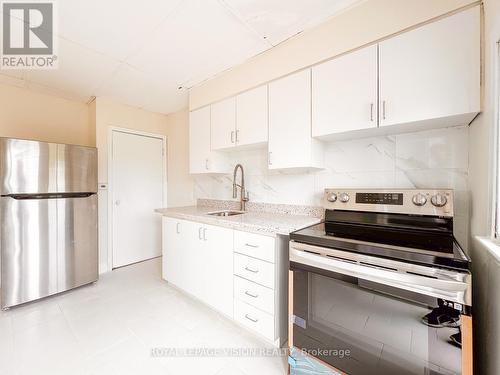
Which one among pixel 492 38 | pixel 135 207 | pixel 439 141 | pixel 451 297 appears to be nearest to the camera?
pixel 451 297

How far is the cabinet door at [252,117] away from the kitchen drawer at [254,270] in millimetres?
1016

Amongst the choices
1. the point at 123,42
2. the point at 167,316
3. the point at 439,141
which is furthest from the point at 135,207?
Answer: the point at 439,141

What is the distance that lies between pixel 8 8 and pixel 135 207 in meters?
2.31

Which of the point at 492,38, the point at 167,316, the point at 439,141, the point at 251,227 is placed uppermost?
the point at 492,38

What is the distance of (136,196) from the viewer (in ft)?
10.5

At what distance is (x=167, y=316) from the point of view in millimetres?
1928

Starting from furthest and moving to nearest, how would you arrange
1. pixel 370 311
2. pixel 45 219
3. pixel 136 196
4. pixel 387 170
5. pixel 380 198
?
pixel 136 196, pixel 45 219, pixel 387 170, pixel 380 198, pixel 370 311

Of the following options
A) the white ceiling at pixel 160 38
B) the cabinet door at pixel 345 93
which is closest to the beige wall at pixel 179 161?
the white ceiling at pixel 160 38

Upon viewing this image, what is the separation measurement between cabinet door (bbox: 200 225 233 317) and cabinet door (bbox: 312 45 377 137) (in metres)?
1.10

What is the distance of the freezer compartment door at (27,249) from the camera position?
1.95 metres

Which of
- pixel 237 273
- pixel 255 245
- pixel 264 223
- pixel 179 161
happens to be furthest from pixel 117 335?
pixel 179 161

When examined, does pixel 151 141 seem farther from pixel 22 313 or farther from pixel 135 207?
pixel 22 313

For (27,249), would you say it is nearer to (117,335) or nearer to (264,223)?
(117,335)

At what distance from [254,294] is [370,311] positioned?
2.62 feet
